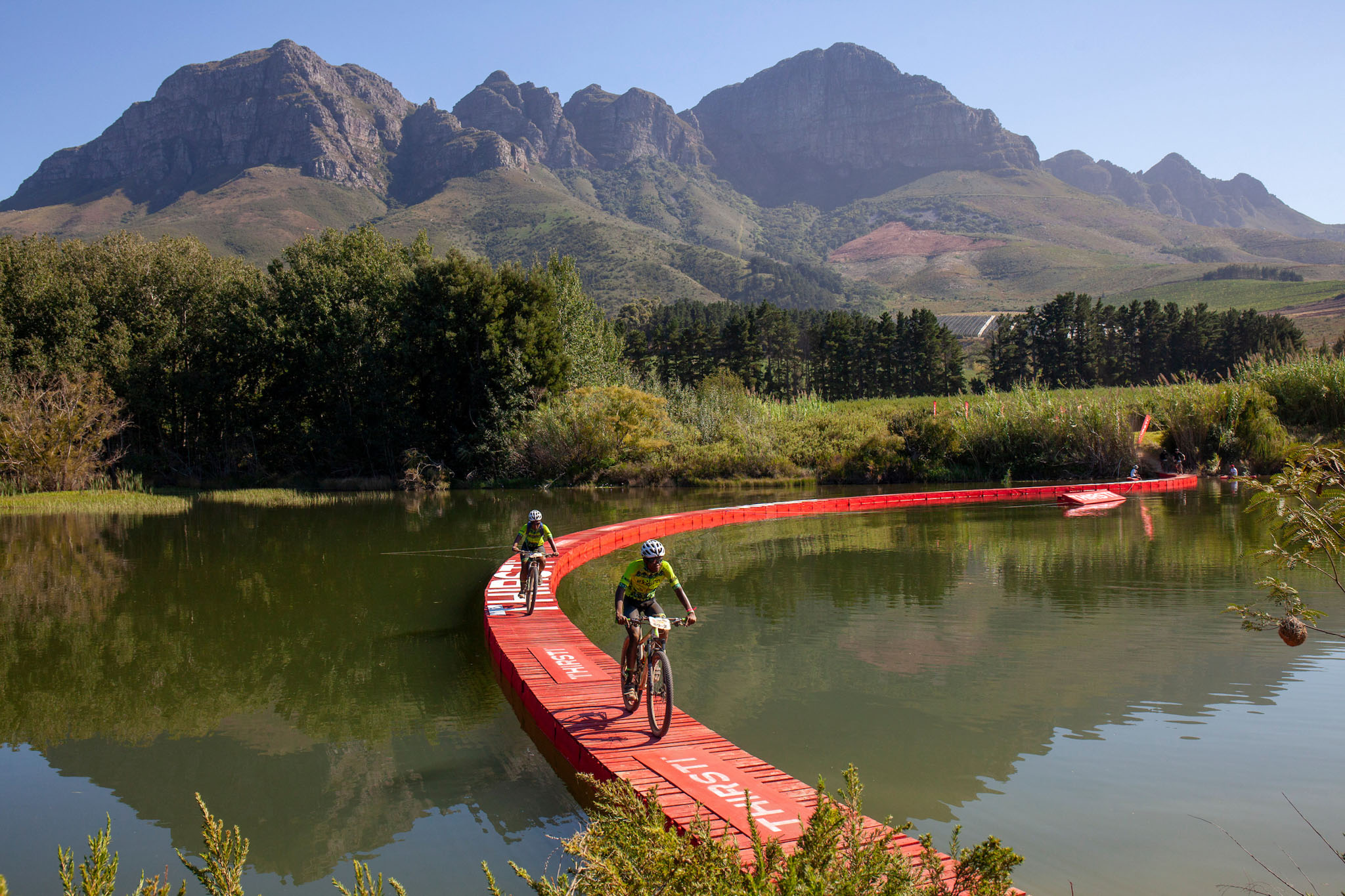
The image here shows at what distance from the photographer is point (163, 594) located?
14203 millimetres

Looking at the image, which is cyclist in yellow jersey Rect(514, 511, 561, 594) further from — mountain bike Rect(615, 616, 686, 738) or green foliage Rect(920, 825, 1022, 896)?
green foliage Rect(920, 825, 1022, 896)

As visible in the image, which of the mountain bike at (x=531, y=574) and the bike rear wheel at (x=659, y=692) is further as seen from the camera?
the mountain bike at (x=531, y=574)

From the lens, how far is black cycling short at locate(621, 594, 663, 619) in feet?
23.7

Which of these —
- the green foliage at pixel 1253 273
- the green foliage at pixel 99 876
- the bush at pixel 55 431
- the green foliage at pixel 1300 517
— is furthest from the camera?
the green foliage at pixel 1253 273

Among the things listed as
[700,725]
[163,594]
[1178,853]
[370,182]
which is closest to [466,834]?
[700,725]

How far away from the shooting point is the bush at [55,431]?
2936 cm

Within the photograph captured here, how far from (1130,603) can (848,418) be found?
74.4 ft

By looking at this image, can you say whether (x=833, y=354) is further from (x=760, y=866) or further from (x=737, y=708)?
(x=760, y=866)

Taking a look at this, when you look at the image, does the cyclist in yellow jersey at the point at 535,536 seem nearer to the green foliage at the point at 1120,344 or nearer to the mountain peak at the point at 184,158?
the green foliage at the point at 1120,344

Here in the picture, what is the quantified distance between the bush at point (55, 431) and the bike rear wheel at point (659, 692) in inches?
1230

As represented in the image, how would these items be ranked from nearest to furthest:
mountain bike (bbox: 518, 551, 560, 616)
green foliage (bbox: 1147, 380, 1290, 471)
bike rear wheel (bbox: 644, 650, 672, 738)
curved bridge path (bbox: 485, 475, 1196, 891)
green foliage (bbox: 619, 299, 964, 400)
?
1. curved bridge path (bbox: 485, 475, 1196, 891)
2. bike rear wheel (bbox: 644, 650, 672, 738)
3. mountain bike (bbox: 518, 551, 560, 616)
4. green foliage (bbox: 1147, 380, 1290, 471)
5. green foliage (bbox: 619, 299, 964, 400)

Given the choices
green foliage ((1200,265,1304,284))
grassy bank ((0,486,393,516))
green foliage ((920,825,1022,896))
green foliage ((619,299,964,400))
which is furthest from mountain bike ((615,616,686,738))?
green foliage ((1200,265,1304,284))

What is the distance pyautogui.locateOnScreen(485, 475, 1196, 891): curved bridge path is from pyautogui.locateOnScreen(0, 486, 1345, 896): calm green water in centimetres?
40

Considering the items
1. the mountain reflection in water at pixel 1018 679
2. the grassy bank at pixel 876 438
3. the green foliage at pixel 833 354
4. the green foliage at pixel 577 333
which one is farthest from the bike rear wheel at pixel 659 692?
the green foliage at pixel 833 354
